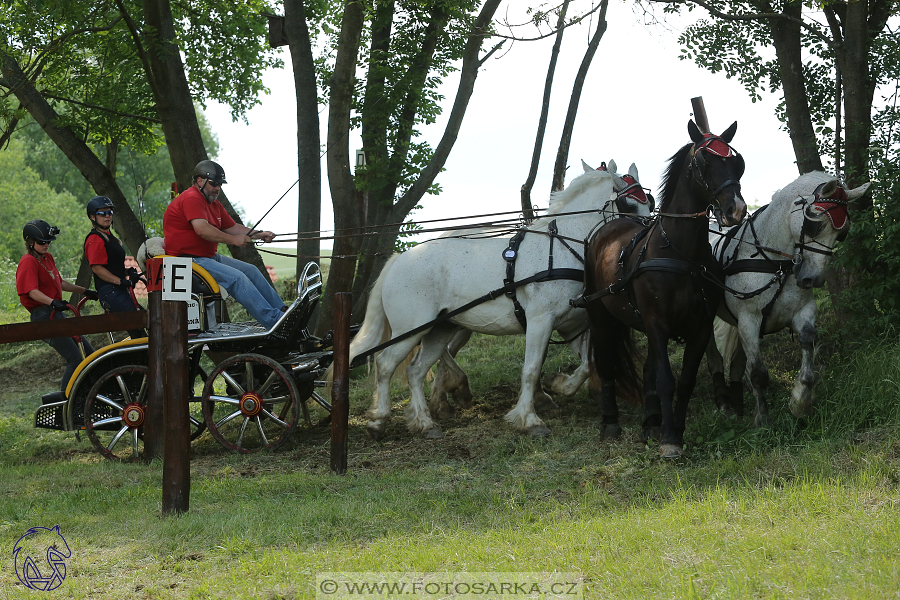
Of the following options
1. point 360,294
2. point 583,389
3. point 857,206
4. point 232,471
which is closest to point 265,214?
point 232,471

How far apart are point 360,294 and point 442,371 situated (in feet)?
8.06

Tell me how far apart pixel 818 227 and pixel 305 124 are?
609 cm

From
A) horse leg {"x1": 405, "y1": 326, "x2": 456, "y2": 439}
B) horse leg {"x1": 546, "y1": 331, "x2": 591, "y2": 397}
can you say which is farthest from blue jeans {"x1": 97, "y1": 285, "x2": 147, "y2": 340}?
horse leg {"x1": 546, "y1": 331, "x2": 591, "y2": 397}

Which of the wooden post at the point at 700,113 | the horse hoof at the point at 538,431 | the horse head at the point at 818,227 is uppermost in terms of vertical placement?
the wooden post at the point at 700,113

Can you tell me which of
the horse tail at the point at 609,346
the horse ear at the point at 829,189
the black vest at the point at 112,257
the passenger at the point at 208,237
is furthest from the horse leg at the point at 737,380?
the black vest at the point at 112,257

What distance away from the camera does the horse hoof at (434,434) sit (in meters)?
7.51

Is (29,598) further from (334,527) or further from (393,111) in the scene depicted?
(393,111)

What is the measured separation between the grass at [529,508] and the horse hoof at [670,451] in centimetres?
8

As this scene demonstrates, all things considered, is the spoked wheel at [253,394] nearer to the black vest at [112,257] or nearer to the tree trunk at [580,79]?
the black vest at [112,257]

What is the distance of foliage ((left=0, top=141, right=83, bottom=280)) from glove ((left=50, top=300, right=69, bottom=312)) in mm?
29794

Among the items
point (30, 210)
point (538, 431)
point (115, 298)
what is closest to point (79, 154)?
point (115, 298)

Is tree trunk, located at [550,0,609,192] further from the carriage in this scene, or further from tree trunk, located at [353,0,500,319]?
the carriage

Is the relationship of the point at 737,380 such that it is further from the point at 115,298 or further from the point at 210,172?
the point at 115,298

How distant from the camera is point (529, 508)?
4863mm
